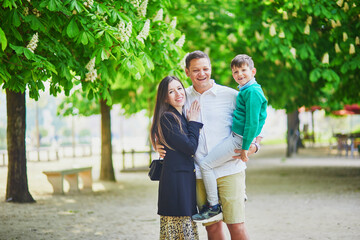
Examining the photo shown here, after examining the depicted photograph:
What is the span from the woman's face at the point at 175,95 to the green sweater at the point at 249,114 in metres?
0.50

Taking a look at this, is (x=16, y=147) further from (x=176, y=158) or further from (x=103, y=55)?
(x=176, y=158)

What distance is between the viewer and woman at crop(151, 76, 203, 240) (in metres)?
4.19

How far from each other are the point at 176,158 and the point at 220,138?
442mm

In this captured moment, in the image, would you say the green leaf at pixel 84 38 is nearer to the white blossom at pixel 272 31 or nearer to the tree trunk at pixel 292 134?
the white blossom at pixel 272 31

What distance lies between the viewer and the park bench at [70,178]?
12.2 meters

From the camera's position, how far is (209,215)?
4223mm

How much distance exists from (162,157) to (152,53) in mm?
3048

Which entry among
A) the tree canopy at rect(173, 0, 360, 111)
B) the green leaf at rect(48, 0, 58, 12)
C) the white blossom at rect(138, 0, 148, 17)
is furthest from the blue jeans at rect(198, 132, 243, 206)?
the tree canopy at rect(173, 0, 360, 111)

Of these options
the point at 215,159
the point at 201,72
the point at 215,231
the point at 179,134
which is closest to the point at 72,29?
the point at 201,72

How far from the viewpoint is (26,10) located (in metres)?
5.51

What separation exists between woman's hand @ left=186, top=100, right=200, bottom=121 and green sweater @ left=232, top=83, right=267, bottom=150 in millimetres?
342

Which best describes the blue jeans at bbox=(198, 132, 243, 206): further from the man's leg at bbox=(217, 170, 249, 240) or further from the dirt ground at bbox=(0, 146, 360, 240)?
the dirt ground at bbox=(0, 146, 360, 240)

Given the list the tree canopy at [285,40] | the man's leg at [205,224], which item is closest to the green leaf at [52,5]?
the man's leg at [205,224]

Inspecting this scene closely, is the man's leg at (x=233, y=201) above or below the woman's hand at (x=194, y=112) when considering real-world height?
below
